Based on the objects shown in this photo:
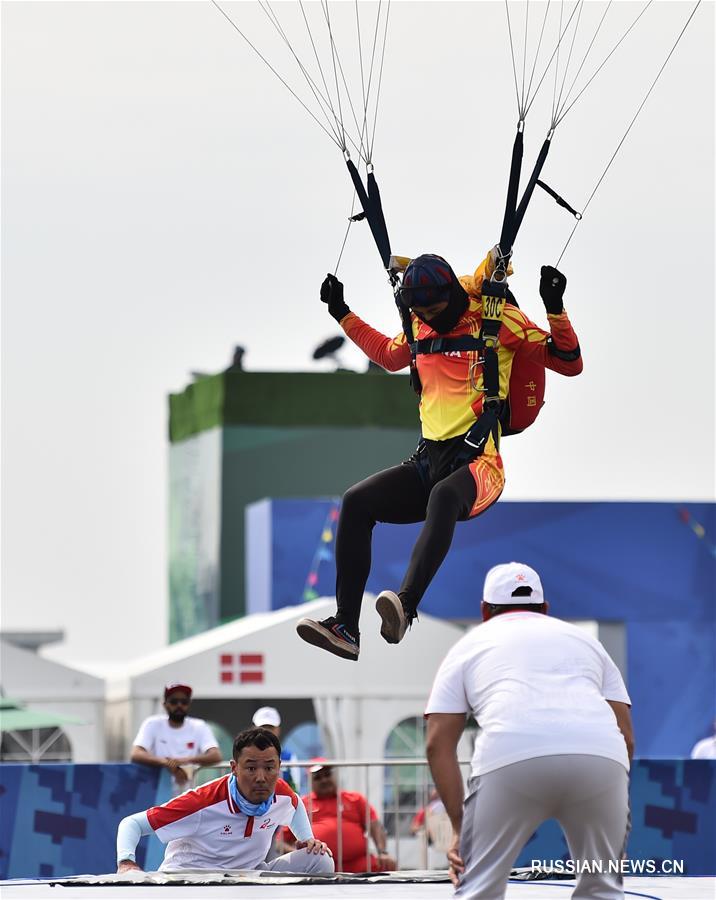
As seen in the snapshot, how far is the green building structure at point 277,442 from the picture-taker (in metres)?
28.2

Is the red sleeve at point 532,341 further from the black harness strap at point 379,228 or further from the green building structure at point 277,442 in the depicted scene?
the green building structure at point 277,442

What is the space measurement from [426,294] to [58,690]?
1125 centimetres

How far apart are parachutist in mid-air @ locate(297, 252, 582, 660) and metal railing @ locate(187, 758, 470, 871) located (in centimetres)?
312

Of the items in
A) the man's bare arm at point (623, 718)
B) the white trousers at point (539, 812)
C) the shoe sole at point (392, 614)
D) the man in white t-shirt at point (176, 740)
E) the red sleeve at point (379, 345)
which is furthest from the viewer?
the man in white t-shirt at point (176, 740)

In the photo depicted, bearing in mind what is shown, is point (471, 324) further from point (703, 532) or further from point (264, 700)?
point (703, 532)

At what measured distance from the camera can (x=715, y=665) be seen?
19891 mm

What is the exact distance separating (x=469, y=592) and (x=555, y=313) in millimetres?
12943

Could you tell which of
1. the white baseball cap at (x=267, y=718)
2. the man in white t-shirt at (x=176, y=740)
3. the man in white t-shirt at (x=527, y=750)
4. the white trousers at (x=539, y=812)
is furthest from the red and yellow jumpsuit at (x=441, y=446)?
the white baseball cap at (x=267, y=718)

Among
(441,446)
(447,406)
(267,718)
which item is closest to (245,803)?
(441,446)

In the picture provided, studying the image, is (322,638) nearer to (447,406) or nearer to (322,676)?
(447,406)

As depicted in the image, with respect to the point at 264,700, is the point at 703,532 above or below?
above

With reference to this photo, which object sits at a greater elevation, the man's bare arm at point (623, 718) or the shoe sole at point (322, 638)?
the shoe sole at point (322, 638)

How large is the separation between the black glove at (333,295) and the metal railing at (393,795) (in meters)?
3.44

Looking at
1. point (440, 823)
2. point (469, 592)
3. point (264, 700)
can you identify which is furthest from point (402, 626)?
point (469, 592)
